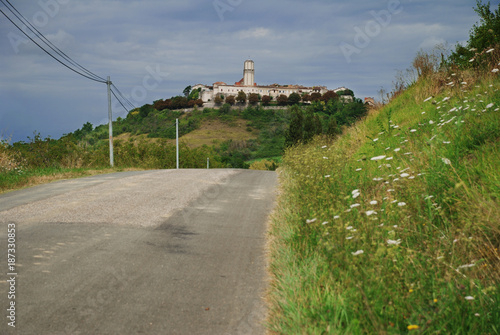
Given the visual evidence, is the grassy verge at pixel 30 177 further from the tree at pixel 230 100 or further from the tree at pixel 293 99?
the tree at pixel 293 99

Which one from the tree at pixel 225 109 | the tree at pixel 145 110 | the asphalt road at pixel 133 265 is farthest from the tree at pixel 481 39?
the tree at pixel 145 110

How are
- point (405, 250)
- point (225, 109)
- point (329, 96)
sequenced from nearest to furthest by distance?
point (405, 250) < point (225, 109) < point (329, 96)

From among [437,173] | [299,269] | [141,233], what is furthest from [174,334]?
[437,173]

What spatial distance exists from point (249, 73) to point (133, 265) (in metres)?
171

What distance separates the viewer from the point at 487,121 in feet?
17.1

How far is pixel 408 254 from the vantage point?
322 centimetres

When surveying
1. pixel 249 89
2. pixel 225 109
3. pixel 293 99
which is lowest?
pixel 225 109

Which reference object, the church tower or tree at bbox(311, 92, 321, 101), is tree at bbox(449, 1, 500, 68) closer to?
tree at bbox(311, 92, 321, 101)

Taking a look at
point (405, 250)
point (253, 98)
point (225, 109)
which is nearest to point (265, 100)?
point (253, 98)

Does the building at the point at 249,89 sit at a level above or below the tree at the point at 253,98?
above

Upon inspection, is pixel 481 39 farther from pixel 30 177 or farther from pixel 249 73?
pixel 249 73

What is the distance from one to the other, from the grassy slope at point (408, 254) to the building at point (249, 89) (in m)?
140

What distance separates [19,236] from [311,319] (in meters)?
4.59

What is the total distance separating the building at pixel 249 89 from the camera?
146 metres
